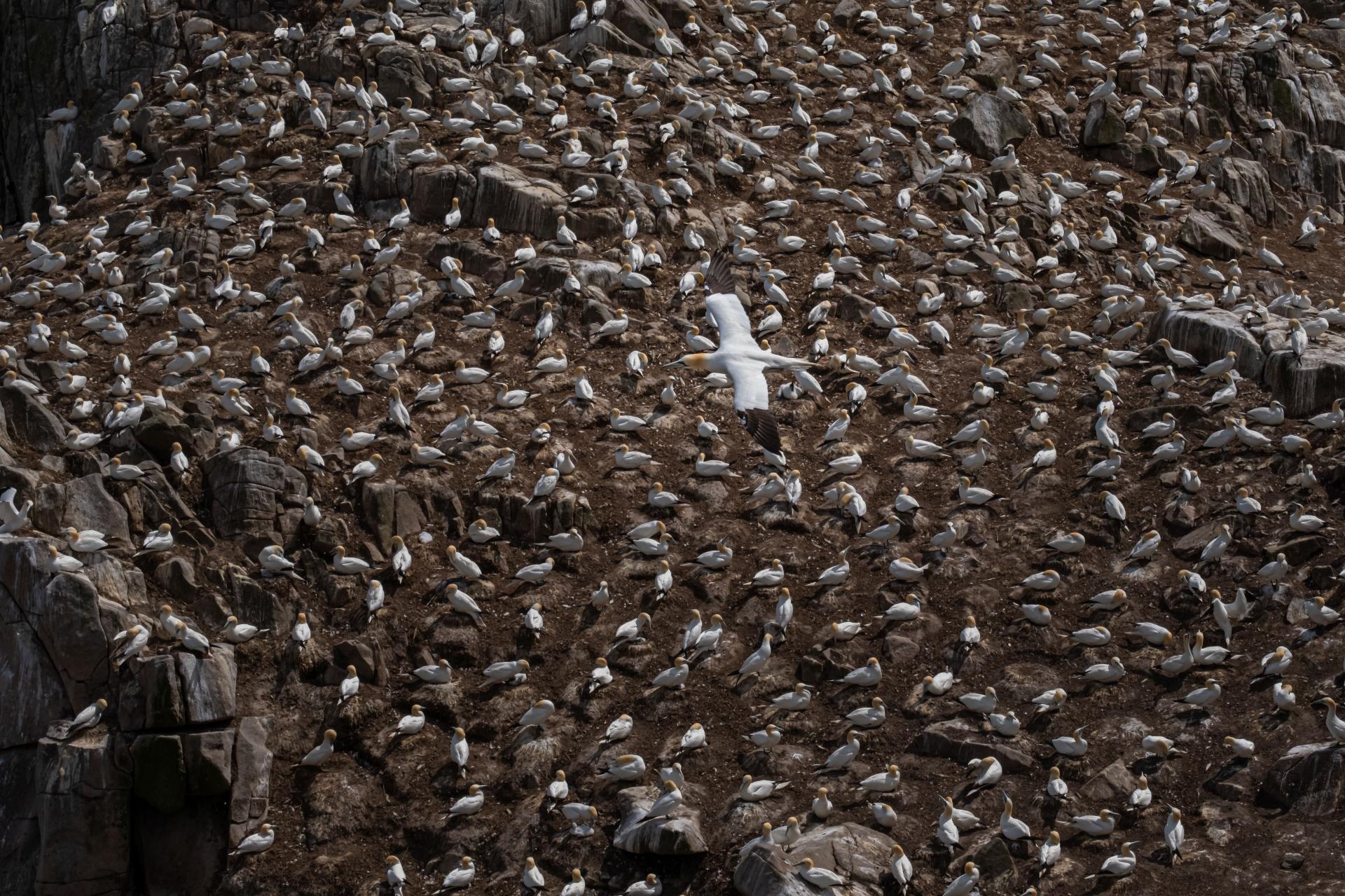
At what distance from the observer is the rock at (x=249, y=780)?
18.4m

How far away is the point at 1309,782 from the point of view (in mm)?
17734

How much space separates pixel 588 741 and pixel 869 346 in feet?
33.5

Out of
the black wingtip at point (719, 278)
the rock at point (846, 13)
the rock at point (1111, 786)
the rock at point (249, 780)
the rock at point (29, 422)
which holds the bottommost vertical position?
the rock at point (249, 780)

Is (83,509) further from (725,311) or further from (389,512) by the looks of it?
(725,311)

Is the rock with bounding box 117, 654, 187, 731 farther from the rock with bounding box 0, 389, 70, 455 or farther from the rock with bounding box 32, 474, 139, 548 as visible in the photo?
the rock with bounding box 0, 389, 70, 455

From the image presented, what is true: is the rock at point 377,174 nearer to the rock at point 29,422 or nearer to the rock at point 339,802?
the rock at point 29,422

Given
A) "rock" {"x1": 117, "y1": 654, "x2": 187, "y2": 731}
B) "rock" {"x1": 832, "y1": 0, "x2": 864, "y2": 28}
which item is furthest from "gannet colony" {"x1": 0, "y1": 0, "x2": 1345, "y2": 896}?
"rock" {"x1": 832, "y1": 0, "x2": 864, "y2": 28}

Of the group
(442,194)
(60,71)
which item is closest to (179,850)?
(442,194)

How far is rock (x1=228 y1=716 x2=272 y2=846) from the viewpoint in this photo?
18406 millimetres

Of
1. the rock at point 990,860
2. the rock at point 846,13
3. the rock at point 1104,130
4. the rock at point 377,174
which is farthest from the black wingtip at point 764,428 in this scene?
the rock at point 846,13

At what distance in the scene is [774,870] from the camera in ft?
54.3

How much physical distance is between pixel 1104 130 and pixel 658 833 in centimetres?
2130

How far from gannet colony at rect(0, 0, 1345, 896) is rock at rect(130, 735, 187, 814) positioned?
0.16 ft

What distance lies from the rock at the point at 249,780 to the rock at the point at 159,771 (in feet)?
2.20
